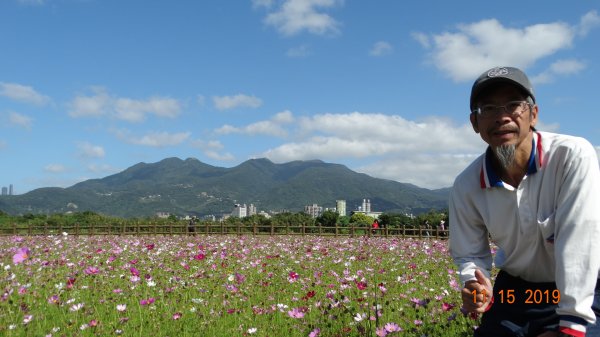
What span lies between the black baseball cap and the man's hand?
2.97 feet

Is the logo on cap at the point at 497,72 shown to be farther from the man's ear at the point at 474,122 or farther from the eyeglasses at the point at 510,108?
the man's ear at the point at 474,122

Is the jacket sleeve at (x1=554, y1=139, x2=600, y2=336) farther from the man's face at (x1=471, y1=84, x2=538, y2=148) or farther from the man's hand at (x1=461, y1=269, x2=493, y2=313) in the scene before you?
the man's hand at (x1=461, y1=269, x2=493, y2=313)

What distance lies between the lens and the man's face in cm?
233

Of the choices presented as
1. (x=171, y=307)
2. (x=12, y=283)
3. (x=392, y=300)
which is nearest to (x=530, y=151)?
(x=392, y=300)

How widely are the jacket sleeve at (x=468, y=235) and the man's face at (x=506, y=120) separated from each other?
407 millimetres

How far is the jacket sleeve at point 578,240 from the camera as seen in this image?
6.52 feet

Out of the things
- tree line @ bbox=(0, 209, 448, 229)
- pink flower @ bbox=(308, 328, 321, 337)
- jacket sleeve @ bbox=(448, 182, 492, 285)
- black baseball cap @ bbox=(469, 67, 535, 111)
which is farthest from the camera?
tree line @ bbox=(0, 209, 448, 229)

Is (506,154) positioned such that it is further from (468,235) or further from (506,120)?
(468,235)

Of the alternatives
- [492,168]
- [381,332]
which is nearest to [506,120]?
[492,168]

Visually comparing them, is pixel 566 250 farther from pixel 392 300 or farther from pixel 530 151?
pixel 392 300

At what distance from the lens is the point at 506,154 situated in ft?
7.67

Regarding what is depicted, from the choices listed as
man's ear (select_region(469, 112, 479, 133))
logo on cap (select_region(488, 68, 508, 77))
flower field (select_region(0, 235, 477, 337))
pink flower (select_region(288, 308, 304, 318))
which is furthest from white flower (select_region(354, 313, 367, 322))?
logo on cap (select_region(488, 68, 508, 77))

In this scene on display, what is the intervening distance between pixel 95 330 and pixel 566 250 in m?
3.49

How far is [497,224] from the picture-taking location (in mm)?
2463
